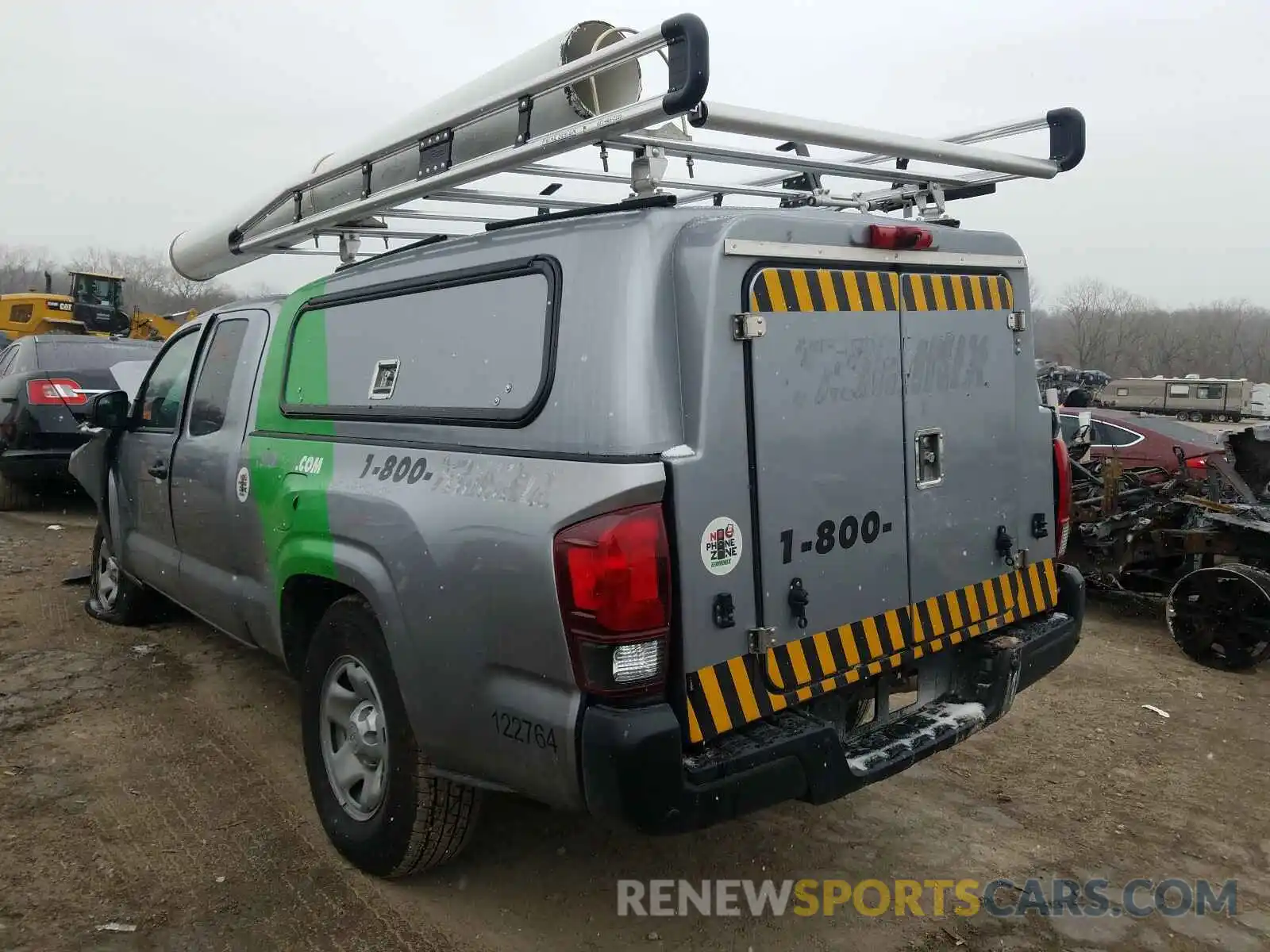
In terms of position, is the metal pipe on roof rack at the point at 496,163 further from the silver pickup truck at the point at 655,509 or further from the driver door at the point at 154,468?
the driver door at the point at 154,468

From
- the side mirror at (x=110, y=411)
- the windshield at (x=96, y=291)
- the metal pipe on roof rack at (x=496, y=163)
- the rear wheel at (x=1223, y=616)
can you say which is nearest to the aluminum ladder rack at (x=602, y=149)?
the metal pipe on roof rack at (x=496, y=163)

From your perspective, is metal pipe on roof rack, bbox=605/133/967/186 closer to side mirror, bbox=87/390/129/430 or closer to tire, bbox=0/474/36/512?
side mirror, bbox=87/390/129/430

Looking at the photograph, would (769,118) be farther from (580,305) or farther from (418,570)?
(418,570)

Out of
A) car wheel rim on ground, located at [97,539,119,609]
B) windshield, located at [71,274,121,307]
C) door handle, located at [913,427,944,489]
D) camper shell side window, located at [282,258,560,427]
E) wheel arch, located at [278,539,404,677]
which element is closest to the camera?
camper shell side window, located at [282,258,560,427]

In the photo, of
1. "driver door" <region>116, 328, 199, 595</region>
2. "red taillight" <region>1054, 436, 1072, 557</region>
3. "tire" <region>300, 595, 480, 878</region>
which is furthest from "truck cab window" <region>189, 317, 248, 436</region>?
"red taillight" <region>1054, 436, 1072, 557</region>

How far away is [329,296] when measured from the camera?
12.0ft

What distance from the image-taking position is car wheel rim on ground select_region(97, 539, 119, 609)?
5.77 m

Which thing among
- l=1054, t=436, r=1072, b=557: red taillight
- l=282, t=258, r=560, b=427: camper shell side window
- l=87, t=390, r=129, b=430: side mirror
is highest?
l=282, t=258, r=560, b=427: camper shell side window

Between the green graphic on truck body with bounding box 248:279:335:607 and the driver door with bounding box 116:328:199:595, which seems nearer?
the green graphic on truck body with bounding box 248:279:335:607

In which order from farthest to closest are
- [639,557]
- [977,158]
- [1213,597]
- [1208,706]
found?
[1213,597] → [1208,706] → [977,158] → [639,557]

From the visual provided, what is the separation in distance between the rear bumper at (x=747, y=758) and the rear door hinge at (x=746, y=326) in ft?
3.31

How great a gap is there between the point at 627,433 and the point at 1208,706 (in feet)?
14.5

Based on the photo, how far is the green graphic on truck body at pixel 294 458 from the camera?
3.27 metres

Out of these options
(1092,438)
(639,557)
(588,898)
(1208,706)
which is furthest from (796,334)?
(1092,438)
